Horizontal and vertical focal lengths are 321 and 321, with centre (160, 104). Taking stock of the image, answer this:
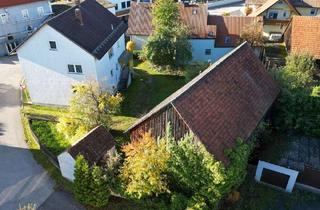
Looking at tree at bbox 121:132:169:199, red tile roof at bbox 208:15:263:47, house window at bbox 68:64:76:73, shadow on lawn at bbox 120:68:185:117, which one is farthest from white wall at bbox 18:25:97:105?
red tile roof at bbox 208:15:263:47

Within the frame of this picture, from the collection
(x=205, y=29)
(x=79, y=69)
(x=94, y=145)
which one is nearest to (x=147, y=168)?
(x=94, y=145)

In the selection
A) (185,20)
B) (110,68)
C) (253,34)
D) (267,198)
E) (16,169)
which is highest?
(185,20)

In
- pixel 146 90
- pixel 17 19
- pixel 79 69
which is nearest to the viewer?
pixel 79 69

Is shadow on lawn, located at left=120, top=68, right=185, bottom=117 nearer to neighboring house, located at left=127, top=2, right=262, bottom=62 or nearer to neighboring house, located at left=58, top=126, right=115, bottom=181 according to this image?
neighboring house, located at left=127, top=2, right=262, bottom=62

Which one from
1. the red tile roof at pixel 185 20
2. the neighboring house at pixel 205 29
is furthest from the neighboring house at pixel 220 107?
the red tile roof at pixel 185 20

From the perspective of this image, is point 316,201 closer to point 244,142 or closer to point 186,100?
point 244,142

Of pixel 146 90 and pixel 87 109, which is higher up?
pixel 87 109

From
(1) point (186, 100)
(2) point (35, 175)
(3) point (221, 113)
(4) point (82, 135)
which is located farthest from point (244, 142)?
(2) point (35, 175)

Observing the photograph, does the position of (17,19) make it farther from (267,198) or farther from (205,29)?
(267,198)
